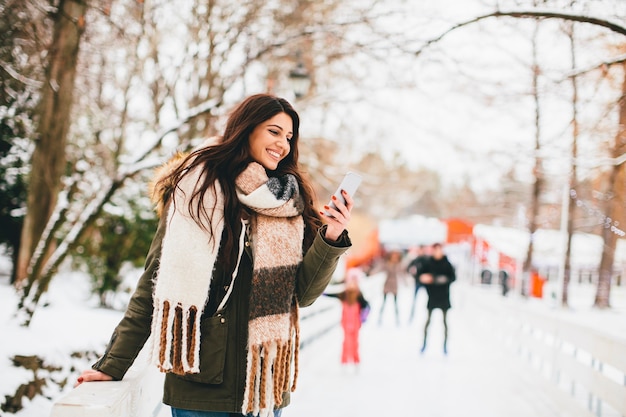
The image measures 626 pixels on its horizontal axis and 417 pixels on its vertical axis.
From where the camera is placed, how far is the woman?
211cm

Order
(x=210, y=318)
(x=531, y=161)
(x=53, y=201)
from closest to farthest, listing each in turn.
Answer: (x=210, y=318) < (x=53, y=201) < (x=531, y=161)

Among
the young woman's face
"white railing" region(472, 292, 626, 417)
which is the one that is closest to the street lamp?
"white railing" region(472, 292, 626, 417)

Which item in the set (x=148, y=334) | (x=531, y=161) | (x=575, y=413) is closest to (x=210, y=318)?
(x=148, y=334)

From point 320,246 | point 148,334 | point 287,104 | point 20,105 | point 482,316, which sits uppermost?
point 20,105

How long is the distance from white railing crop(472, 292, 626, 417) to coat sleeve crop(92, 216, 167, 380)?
158 inches

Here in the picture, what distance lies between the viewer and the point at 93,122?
44.0 feet

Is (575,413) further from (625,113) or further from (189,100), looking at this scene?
(189,100)

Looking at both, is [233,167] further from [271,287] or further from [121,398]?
[121,398]

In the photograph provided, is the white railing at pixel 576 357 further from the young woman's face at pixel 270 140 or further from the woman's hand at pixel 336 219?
the young woman's face at pixel 270 140

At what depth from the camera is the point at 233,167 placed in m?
2.38

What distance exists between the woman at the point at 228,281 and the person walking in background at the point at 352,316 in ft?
18.3

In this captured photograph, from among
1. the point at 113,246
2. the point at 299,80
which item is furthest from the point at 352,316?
the point at 113,246

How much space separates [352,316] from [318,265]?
19.6 feet

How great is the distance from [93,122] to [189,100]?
2153mm
